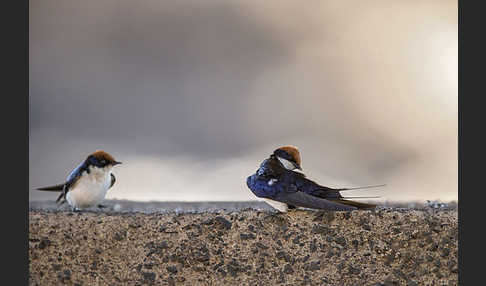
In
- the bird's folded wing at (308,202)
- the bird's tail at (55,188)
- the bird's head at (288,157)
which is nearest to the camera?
the bird's folded wing at (308,202)

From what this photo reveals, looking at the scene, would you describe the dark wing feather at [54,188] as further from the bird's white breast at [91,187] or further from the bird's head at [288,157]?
the bird's head at [288,157]

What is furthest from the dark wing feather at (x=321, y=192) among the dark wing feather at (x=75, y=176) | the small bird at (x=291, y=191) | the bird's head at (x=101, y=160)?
the dark wing feather at (x=75, y=176)

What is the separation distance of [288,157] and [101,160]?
2.69 ft

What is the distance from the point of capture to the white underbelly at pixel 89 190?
2.71 meters

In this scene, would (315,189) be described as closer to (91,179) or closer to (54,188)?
(91,179)

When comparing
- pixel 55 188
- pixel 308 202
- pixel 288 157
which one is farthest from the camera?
pixel 55 188

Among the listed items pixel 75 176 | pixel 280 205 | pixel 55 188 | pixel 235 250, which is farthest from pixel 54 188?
pixel 280 205

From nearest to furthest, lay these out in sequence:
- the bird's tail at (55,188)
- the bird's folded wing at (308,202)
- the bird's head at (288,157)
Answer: the bird's folded wing at (308,202) < the bird's head at (288,157) < the bird's tail at (55,188)

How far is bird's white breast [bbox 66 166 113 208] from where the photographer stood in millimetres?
2707

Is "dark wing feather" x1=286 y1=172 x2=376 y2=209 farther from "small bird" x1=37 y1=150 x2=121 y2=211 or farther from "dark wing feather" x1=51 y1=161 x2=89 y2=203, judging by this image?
"dark wing feather" x1=51 y1=161 x2=89 y2=203

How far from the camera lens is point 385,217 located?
256 centimetres

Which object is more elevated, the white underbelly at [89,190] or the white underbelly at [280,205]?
the white underbelly at [89,190]

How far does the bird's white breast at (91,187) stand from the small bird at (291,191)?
66cm

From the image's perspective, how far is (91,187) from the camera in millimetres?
2705
